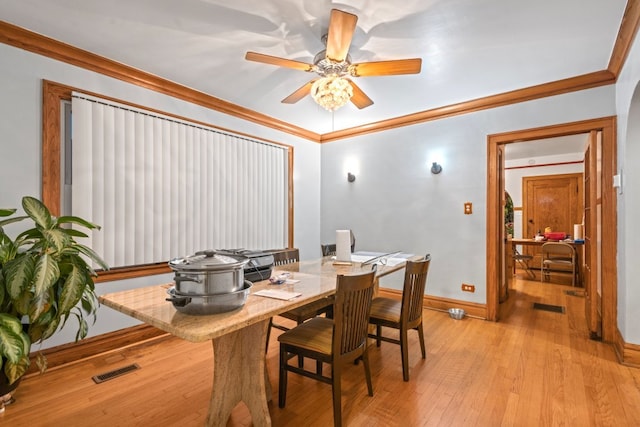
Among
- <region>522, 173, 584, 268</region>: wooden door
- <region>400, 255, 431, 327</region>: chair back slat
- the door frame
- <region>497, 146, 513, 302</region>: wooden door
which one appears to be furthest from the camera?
<region>522, 173, 584, 268</region>: wooden door

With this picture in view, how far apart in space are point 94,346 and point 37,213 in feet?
4.57

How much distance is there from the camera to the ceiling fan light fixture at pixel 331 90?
2236 millimetres

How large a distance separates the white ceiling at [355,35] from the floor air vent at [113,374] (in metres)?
2.57

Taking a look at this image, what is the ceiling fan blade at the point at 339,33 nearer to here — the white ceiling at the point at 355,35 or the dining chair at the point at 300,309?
the white ceiling at the point at 355,35

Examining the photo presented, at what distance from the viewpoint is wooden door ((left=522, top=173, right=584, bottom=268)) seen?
646 cm

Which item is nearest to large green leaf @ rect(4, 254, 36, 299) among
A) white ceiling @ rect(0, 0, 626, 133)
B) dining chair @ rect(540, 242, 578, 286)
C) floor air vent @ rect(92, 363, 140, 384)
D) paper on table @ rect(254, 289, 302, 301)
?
floor air vent @ rect(92, 363, 140, 384)

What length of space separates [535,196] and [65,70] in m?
8.14

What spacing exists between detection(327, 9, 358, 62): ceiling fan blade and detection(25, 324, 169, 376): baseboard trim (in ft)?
9.55

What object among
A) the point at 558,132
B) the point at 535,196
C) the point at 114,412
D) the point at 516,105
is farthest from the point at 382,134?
the point at 535,196

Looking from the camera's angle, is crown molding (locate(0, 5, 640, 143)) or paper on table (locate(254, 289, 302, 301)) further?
crown molding (locate(0, 5, 640, 143))

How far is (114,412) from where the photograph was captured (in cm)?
194

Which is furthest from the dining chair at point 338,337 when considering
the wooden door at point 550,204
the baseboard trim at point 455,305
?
the wooden door at point 550,204

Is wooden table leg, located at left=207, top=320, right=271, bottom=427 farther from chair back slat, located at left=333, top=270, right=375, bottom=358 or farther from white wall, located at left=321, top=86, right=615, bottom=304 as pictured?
white wall, located at left=321, top=86, right=615, bottom=304

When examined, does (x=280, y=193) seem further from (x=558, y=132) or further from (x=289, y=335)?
(x=558, y=132)
